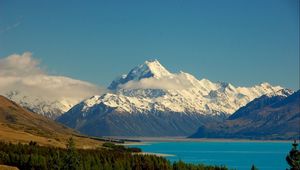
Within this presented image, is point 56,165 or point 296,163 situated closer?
point 296,163

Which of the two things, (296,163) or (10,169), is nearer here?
(296,163)

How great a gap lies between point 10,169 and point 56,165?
1374cm

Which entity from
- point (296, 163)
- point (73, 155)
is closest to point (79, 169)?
point (73, 155)

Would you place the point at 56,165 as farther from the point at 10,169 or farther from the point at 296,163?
the point at 296,163

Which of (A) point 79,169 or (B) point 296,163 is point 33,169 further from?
(B) point 296,163

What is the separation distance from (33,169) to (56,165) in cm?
1154

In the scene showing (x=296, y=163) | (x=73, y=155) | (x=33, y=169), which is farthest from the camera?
(x=33, y=169)

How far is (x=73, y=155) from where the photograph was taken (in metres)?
180

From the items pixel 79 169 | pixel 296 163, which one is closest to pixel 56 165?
pixel 79 169

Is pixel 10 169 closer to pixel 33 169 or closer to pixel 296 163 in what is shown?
pixel 33 169

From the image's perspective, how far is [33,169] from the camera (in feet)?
649

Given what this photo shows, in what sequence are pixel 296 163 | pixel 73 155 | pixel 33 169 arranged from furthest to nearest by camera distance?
pixel 33 169 < pixel 73 155 < pixel 296 163

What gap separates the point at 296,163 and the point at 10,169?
9336cm

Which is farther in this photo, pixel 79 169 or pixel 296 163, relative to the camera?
pixel 79 169
